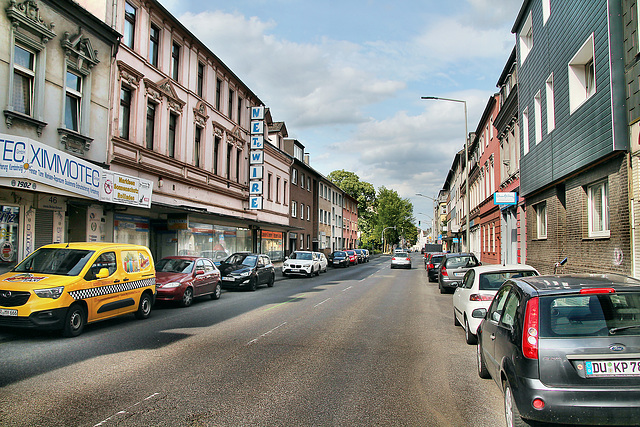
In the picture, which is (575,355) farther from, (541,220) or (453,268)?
(453,268)

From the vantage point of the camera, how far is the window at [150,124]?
771 inches

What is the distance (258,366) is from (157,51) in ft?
57.7

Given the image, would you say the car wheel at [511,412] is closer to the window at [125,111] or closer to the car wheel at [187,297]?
the car wheel at [187,297]

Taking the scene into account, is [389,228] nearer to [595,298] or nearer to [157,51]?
[157,51]

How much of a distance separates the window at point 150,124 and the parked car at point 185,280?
269 inches

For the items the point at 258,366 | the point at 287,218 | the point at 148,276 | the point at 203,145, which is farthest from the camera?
the point at 287,218

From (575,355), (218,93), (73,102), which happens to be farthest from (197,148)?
(575,355)

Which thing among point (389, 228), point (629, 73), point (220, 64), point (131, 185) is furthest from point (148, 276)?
point (389, 228)

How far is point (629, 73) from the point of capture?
30.8 ft

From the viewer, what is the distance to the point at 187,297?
13.9 metres

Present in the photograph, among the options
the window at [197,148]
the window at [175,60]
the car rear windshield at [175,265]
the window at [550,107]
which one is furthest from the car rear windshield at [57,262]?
the window at [197,148]

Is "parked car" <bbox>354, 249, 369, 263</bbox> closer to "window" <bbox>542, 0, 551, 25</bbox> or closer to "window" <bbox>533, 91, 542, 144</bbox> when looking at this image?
"window" <bbox>533, 91, 542, 144</bbox>

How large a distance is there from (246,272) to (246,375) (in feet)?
44.4

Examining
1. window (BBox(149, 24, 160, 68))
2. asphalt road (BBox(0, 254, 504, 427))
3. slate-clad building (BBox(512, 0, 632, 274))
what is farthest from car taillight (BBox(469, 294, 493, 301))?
window (BBox(149, 24, 160, 68))
